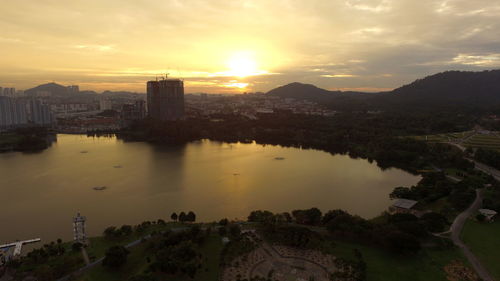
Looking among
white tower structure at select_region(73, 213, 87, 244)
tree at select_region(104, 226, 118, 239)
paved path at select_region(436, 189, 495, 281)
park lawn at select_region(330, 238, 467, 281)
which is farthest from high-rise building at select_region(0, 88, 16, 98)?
paved path at select_region(436, 189, 495, 281)

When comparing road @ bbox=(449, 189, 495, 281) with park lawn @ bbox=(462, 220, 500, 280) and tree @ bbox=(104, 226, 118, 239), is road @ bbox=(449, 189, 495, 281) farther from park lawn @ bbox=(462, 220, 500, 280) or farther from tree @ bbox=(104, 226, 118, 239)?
tree @ bbox=(104, 226, 118, 239)

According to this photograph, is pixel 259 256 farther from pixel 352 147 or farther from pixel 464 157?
pixel 352 147

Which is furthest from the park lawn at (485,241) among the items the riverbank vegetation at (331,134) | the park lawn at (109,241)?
the riverbank vegetation at (331,134)

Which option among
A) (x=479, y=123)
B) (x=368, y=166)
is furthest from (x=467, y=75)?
(x=368, y=166)

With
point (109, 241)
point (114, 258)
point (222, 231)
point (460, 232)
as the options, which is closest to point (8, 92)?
point (109, 241)

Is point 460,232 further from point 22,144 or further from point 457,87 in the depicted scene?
point 457,87
